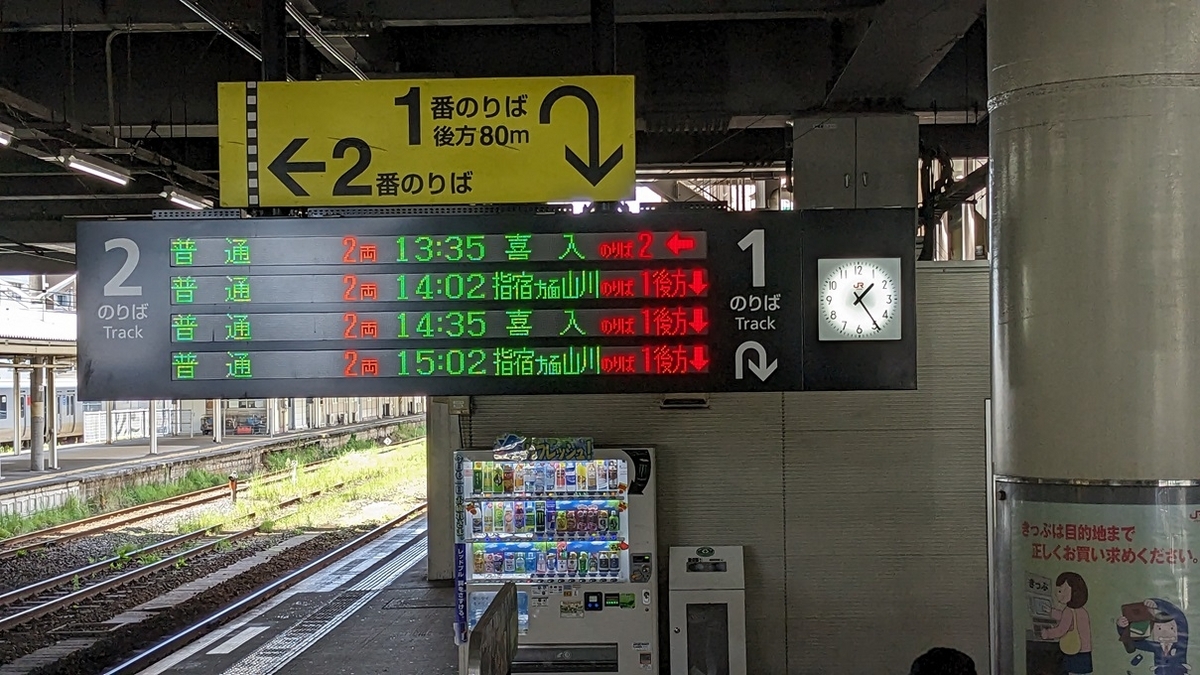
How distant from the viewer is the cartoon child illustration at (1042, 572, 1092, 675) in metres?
3.62

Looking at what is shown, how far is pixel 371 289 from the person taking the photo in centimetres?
542

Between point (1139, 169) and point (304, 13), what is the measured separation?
5.32 m

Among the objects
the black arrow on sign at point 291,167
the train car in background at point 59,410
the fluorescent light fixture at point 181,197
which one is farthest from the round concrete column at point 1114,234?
the train car in background at point 59,410

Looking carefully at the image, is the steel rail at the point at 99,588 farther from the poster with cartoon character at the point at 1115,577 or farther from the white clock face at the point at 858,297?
the poster with cartoon character at the point at 1115,577

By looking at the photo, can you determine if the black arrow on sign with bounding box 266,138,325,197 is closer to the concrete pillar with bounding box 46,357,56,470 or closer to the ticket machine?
the ticket machine

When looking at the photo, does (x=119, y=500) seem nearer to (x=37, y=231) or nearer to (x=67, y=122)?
(x=37, y=231)

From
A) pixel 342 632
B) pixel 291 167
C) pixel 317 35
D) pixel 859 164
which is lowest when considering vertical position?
pixel 342 632

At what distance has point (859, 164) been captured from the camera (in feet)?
29.3

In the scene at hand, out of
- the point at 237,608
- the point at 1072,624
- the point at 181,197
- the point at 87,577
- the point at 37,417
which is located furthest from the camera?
the point at 37,417

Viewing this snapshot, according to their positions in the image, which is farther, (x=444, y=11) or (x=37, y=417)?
(x=37, y=417)

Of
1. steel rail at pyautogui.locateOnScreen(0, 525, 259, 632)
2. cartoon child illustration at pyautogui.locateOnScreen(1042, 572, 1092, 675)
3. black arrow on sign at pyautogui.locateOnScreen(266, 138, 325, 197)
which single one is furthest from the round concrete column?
steel rail at pyautogui.locateOnScreen(0, 525, 259, 632)

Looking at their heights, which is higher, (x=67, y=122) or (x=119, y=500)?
(x=67, y=122)

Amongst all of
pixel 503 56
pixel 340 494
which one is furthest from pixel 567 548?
pixel 340 494

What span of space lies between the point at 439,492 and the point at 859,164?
6690mm
